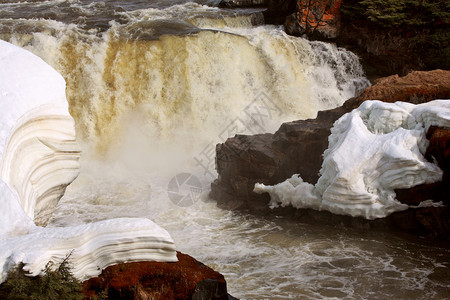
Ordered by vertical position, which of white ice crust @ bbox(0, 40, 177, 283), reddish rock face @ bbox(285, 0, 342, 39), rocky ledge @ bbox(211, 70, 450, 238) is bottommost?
rocky ledge @ bbox(211, 70, 450, 238)

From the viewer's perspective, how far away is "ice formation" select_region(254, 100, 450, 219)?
796cm

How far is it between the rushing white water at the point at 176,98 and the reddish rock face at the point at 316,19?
30.3 inches

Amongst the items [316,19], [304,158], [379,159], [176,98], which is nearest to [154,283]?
[379,159]

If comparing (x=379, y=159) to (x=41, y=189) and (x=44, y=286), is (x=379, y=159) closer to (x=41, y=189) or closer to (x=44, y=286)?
(x=41, y=189)

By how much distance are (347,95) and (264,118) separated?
10.1ft

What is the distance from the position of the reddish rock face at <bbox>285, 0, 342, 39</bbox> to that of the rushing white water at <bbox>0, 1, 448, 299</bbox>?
769 mm

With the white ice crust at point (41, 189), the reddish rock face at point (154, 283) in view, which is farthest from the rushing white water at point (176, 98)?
the reddish rock face at point (154, 283)

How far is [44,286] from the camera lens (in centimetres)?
369

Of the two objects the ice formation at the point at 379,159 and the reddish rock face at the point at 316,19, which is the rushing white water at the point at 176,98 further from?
the reddish rock face at the point at 316,19

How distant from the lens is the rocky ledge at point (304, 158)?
825 cm

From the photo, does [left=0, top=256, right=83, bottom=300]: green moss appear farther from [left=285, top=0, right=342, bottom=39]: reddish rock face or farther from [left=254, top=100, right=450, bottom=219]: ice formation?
[left=285, top=0, right=342, bottom=39]: reddish rock face

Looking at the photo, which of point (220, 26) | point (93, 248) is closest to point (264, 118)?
point (220, 26)

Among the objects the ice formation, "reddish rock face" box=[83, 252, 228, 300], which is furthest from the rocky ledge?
"reddish rock face" box=[83, 252, 228, 300]

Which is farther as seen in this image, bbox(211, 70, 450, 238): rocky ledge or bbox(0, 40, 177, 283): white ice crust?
bbox(211, 70, 450, 238): rocky ledge
